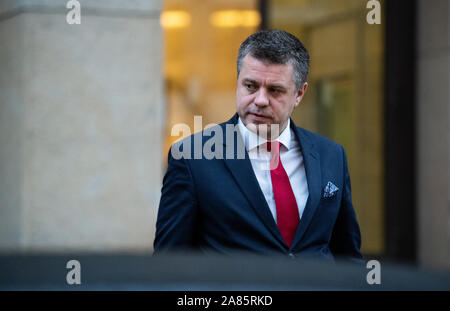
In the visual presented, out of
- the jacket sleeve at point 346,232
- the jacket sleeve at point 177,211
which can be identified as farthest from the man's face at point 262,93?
the jacket sleeve at point 346,232

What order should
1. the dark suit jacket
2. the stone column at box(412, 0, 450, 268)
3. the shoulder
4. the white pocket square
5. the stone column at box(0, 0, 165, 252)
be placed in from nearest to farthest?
1. the dark suit jacket
2. the white pocket square
3. the shoulder
4. the stone column at box(0, 0, 165, 252)
5. the stone column at box(412, 0, 450, 268)

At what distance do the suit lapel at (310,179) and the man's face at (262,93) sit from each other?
209mm

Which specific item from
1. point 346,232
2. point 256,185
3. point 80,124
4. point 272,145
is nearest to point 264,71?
point 272,145

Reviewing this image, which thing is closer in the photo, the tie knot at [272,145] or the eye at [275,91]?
the eye at [275,91]

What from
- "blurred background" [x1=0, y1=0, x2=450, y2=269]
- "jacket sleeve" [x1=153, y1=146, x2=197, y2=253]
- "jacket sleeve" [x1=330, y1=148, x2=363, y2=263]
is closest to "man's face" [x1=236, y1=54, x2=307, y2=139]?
"jacket sleeve" [x1=153, y1=146, x2=197, y2=253]

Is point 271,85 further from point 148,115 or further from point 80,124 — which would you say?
point 80,124

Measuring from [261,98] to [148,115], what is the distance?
3.94 meters

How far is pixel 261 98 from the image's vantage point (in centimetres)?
224

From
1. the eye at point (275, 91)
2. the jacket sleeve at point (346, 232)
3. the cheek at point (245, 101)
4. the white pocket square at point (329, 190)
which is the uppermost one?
the eye at point (275, 91)

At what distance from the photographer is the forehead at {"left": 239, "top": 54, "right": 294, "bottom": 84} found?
2.23 m

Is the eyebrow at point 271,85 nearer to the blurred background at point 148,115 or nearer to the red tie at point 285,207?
the red tie at point 285,207

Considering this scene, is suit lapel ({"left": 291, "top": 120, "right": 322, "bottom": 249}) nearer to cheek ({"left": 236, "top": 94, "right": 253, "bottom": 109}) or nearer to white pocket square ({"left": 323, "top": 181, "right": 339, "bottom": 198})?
white pocket square ({"left": 323, "top": 181, "right": 339, "bottom": 198})

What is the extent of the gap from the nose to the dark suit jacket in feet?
0.57

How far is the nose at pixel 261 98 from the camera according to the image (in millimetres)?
2236
